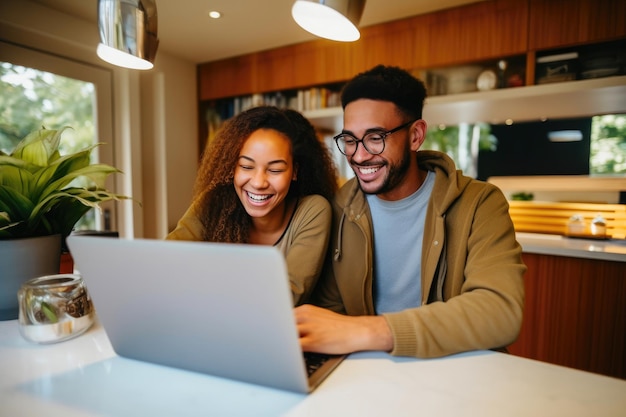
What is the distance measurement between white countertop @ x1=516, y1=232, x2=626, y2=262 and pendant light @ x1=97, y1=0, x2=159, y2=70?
2057mm

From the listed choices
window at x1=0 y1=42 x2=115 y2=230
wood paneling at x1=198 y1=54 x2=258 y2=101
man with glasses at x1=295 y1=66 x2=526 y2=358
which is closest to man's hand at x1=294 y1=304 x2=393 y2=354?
man with glasses at x1=295 y1=66 x2=526 y2=358

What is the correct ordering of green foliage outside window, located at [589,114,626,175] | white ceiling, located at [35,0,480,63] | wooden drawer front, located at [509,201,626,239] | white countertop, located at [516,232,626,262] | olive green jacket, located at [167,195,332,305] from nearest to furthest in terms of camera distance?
olive green jacket, located at [167,195,332,305] → white countertop, located at [516,232,626,262] → wooden drawer front, located at [509,201,626,239] → white ceiling, located at [35,0,480,63] → green foliage outside window, located at [589,114,626,175]

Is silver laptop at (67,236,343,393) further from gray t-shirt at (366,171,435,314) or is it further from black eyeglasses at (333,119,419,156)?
black eyeglasses at (333,119,419,156)

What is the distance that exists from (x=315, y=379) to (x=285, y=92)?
10.2 ft

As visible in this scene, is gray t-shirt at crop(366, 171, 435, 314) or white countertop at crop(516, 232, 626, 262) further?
white countertop at crop(516, 232, 626, 262)

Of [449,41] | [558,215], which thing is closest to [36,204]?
[449,41]

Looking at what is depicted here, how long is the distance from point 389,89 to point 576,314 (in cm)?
167

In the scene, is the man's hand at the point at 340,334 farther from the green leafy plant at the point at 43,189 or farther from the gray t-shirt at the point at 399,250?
the green leafy plant at the point at 43,189

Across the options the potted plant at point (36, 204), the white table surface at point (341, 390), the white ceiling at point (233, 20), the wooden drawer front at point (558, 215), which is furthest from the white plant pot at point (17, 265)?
the wooden drawer front at point (558, 215)

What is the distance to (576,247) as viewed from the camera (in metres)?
1.95

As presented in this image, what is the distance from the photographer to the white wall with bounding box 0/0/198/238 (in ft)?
8.98

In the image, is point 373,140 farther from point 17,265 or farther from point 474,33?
point 474,33

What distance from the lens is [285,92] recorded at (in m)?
3.37

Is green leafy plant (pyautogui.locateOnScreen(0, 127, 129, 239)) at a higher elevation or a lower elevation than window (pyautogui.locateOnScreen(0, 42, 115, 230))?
lower
